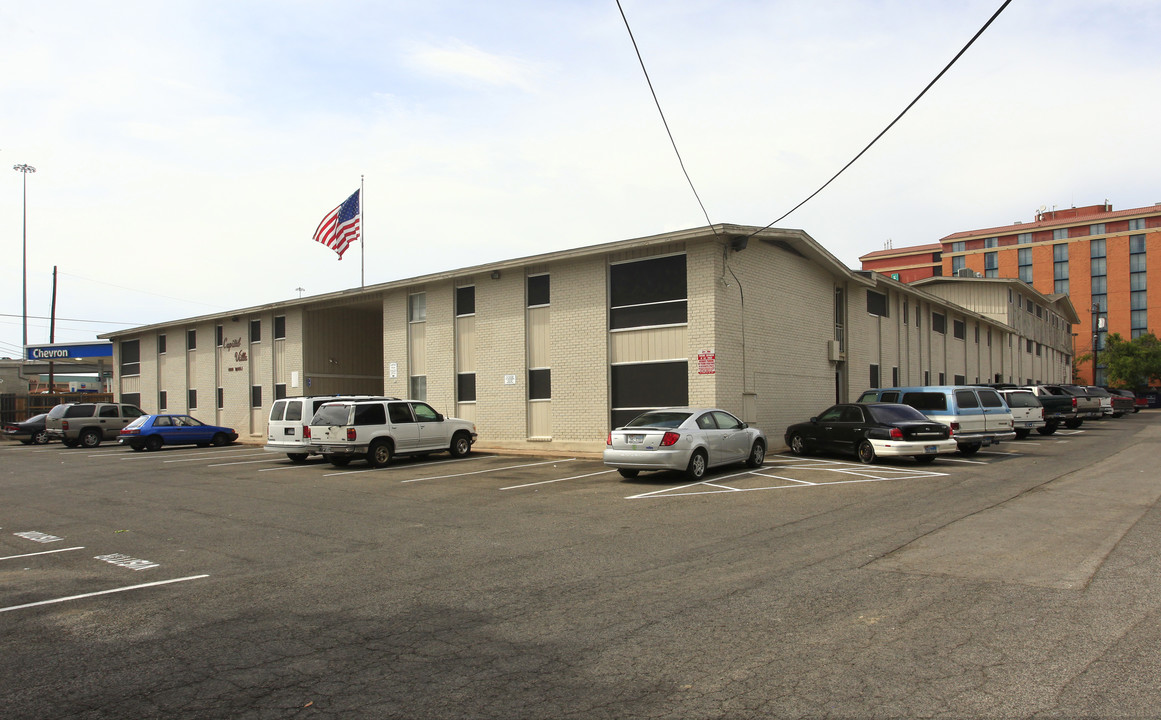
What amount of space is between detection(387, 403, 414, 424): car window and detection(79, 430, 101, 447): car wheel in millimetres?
19761

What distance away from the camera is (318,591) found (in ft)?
22.9

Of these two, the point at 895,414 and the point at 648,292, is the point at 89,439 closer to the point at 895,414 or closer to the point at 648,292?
the point at 648,292

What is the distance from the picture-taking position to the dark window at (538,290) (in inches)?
945

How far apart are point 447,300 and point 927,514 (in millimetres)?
19087

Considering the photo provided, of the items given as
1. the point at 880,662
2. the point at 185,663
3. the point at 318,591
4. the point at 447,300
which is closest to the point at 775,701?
the point at 880,662

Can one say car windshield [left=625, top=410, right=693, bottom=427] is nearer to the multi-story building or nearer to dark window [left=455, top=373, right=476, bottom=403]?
dark window [left=455, top=373, right=476, bottom=403]

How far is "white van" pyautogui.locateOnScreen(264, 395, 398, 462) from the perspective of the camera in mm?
20500

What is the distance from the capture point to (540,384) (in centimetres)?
2402

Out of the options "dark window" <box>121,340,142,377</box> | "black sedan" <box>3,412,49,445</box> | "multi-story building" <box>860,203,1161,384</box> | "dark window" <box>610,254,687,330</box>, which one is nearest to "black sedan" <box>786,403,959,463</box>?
"dark window" <box>610,254,687,330</box>

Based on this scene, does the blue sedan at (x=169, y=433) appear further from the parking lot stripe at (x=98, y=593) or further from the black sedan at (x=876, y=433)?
the parking lot stripe at (x=98, y=593)

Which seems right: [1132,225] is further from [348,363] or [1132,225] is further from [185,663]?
[185,663]

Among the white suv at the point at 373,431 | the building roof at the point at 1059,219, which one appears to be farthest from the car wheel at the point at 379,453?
the building roof at the point at 1059,219

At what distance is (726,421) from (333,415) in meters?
9.66

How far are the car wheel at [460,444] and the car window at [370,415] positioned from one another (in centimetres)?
253
